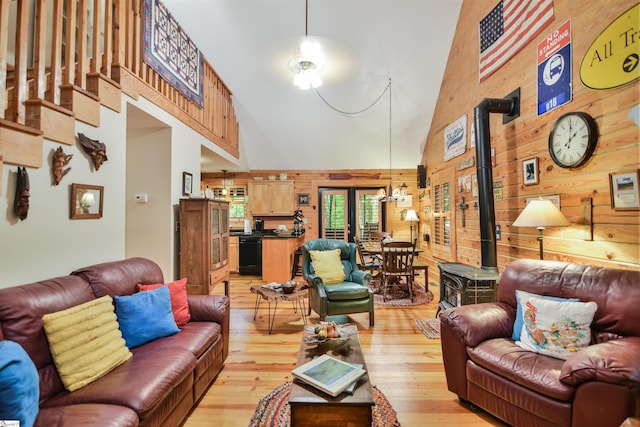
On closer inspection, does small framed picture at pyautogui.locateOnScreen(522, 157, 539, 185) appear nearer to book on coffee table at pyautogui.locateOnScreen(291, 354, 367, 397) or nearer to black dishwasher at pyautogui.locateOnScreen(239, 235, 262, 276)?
book on coffee table at pyautogui.locateOnScreen(291, 354, 367, 397)

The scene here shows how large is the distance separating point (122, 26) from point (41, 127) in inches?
58.2

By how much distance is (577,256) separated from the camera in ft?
8.14

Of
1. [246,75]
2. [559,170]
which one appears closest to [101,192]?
[246,75]

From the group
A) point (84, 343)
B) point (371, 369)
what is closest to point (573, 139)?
point (371, 369)

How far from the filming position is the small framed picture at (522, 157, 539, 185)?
2.88 metres

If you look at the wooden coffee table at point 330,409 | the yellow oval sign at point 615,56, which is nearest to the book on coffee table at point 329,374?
the wooden coffee table at point 330,409

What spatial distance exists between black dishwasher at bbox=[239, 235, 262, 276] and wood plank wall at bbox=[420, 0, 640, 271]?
420 centimetres

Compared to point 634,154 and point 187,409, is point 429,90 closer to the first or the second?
point 634,154

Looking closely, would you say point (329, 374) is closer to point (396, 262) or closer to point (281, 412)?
point (281, 412)

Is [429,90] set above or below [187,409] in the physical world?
above

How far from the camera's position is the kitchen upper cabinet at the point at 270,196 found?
272 inches

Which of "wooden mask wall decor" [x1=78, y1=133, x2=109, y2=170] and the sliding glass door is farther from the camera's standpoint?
the sliding glass door

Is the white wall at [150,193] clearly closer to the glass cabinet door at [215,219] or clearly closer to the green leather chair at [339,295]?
the glass cabinet door at [215,219]

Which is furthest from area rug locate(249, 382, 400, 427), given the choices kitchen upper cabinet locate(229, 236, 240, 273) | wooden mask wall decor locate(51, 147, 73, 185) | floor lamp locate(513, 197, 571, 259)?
kitchen upper cabinet locate(229, 236, 240, 273)
